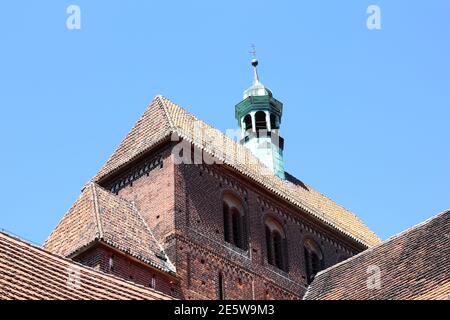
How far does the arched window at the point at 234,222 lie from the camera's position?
1092 inches

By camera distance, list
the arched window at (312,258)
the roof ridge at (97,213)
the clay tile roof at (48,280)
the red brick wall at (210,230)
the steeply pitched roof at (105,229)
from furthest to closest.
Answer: the arched window at (312,258) → the red brick wall at (210,230) → the steeply pitched roof at (105,229) → the roof ridge at (97,213) → the clay tile roof at (48,280)

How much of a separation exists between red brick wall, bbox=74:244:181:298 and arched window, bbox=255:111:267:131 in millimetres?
12059

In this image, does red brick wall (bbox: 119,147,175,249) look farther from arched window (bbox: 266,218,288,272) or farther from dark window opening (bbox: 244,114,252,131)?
dark window opening (bbox: 244,114,252,131)

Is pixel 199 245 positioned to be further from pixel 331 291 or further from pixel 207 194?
pixel 331 291

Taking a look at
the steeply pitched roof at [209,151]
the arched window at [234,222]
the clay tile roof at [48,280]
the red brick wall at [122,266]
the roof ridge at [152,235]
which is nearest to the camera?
the clay tile roof at [48,280]

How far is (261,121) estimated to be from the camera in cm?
3494

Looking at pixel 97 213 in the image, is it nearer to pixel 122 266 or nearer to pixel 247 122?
pixel 122 266

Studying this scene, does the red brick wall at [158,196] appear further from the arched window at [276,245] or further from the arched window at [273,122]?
the arched window at [273,122]

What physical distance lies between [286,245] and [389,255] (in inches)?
264

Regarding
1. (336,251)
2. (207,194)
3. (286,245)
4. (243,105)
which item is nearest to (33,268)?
(207,194)

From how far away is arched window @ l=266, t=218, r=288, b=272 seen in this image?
1141 inches

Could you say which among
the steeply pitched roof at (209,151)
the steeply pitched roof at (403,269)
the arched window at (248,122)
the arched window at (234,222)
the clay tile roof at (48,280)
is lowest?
the clay tile roof at (48,280)

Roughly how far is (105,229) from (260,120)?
41.3 ft

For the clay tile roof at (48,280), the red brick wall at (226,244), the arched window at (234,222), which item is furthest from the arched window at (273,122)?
the clay tile roof at (48,280)
